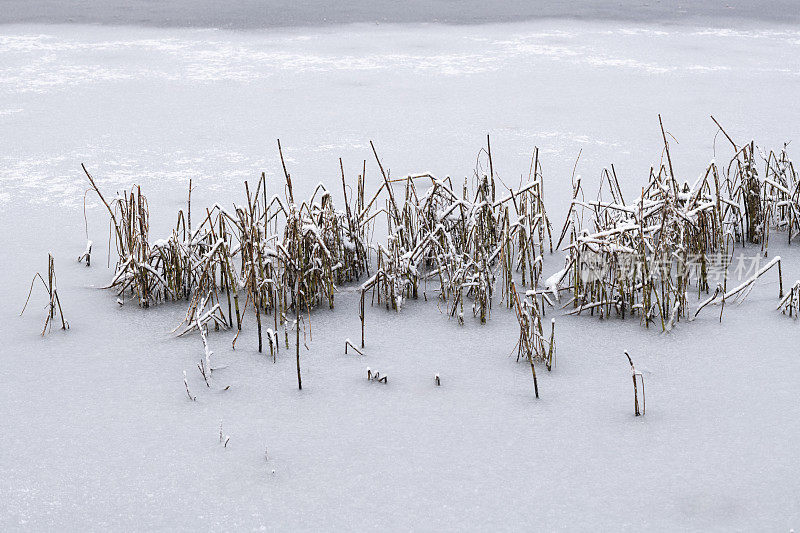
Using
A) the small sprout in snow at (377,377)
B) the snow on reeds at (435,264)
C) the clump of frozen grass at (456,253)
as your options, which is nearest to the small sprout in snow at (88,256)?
the snow on reeds at (435,264)

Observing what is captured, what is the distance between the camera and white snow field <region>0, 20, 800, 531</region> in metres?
1.43

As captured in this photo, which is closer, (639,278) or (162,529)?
(162,529)

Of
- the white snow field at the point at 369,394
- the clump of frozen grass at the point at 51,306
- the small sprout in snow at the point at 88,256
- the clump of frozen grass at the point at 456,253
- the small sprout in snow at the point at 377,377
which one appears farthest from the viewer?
the small sprout in snow at the point at 88,256

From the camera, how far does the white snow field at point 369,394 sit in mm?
1428

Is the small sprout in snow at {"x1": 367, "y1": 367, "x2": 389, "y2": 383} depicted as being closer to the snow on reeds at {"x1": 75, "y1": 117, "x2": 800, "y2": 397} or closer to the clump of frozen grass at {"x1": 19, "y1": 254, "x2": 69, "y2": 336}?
→ the snow on reeds at {"x1": 75, "y1": 117, "x2": 800, "y2": 397}

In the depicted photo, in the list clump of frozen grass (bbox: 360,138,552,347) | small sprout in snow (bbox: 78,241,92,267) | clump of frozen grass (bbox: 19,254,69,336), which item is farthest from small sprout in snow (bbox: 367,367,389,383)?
small sprout in snow (bbox: 78,241,92,267)

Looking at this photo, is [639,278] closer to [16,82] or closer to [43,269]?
[43,269]

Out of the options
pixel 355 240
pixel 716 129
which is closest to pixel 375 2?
pixel 716 129

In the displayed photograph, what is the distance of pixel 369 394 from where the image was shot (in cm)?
175

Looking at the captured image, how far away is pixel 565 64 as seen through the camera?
184 inches

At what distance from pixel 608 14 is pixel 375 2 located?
1.61 m

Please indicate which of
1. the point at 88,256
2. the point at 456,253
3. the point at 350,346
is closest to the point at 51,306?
the point at 88,256

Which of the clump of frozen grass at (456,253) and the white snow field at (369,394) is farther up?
the clump of frozen grass at (456,253)

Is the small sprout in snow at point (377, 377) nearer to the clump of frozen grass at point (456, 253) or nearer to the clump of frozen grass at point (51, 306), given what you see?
the clump of frozen grass at point (456, 253)
